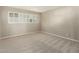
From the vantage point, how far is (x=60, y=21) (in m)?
1.84

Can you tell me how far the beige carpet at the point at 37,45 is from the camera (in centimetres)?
174

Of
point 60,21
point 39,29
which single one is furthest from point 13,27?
point 60,21

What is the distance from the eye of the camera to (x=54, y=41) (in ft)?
5.94

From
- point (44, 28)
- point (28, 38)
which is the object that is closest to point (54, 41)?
point (44, 28)

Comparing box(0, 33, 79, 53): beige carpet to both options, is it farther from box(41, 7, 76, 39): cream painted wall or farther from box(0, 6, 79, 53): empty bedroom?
box(41, 7, 76, 39): cream painted wall

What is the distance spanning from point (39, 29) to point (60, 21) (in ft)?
1.48

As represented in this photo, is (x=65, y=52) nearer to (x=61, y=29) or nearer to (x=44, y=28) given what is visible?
(x=61, y=29)

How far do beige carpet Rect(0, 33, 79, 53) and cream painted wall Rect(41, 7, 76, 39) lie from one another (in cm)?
14

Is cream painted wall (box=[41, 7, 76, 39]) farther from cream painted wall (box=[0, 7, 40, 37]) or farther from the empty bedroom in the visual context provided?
cream painted wall (box=[0, 7, 40, 37])

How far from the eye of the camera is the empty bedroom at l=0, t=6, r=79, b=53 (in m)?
1.75

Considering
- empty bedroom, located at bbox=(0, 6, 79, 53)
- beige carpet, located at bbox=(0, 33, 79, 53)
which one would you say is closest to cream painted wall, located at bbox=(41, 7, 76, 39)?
empty bedroom, located at bbox=(0, 6, 79, 53)

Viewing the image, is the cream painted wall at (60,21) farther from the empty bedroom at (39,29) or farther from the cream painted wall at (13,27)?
the cream painted wall at (13,27)

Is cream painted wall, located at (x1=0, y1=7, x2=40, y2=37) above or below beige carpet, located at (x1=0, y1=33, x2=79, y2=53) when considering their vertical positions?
above
